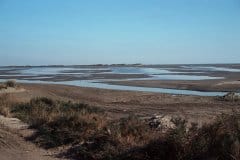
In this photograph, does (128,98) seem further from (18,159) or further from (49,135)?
(18,159)

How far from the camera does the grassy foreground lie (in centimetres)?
895

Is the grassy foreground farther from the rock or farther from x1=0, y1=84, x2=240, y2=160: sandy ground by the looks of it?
x1=0, y1=84, x2=240, y2=160: sandy ground

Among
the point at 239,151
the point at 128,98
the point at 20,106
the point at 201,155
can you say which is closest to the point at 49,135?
the point at 201,155

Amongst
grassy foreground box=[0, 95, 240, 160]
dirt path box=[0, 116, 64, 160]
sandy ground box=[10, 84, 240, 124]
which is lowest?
sandy ground box=[10, 84, 240, 124]

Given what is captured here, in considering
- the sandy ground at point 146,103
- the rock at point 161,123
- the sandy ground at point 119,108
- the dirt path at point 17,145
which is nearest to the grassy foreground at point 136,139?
the rock at point 161,123

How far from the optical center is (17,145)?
39.6 feet

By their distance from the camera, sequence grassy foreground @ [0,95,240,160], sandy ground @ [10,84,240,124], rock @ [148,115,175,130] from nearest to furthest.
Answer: grassy foreground @ [0,95,240,160] → rock @ [148,115,175,130] → sandy ground @ [10,84,240,124]

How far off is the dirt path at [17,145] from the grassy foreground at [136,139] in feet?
1.22

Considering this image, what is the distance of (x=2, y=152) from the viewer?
36.6 ft

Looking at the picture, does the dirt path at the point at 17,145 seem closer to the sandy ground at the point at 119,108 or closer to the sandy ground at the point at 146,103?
the sandy ground at the point at 119,108

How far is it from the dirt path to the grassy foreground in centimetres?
37

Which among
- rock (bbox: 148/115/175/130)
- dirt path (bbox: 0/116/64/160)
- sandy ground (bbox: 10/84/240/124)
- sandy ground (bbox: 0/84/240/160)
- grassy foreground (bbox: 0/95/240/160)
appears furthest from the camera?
sandy ground (bbox: 10/84/240/124)

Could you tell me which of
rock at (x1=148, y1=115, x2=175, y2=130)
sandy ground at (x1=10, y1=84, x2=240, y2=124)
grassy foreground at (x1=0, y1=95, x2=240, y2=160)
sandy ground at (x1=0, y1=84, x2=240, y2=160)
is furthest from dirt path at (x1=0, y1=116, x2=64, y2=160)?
sandy ground at (x1=10, y1=84, x2=240, y2=124)

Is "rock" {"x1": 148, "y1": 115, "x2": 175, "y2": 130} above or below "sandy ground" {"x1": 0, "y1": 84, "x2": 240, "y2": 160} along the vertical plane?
above
